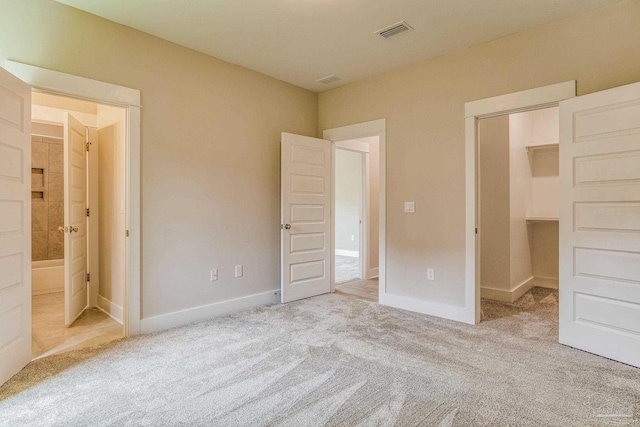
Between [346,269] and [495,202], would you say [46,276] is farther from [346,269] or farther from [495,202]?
[495,202]

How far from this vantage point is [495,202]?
4.37m

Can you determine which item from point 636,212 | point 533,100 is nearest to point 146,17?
point 533,100

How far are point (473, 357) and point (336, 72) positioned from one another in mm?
3312

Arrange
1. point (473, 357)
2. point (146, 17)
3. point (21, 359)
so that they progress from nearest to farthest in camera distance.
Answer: point (21, 359)
point (473, 357)
point (146, 17)

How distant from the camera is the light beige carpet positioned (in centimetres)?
183

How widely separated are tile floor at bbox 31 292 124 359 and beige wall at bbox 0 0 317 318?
0.49 m

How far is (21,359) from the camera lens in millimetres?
2355

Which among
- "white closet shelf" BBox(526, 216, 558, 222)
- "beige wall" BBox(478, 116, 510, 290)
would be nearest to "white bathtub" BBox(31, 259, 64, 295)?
"beige wall" BBox(478, 116, 510, 290)

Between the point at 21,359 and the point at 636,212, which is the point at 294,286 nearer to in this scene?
the point at 21,359

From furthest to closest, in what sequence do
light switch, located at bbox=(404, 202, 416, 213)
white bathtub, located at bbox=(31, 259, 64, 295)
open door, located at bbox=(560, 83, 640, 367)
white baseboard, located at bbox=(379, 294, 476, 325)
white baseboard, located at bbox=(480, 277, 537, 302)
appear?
white bathtub, located at bbox=(31, 259, 64, 295)
white baseboard, located at bbox=(480, 277, 537, 302)
light switch, located at bbox=(404, 202, 416, 213)
white baseboard, located at bbox=(379, 294, 476, 325)
open door, located at bbox=(560, 83, 640, 367)

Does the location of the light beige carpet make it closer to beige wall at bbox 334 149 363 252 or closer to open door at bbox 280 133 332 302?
open door at bbox 280 133 332 302

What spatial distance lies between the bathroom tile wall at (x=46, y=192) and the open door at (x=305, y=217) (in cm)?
356

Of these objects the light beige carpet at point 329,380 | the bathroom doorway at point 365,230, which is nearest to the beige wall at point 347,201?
the bathroom doorway at point 365,230

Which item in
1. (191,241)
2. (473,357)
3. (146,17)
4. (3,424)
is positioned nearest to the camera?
(3,424)
